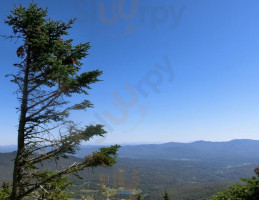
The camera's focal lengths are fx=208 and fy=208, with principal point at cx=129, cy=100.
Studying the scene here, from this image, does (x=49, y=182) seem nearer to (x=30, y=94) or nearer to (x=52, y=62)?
(x=30, y=94)

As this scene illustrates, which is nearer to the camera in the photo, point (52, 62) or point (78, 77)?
point (52, 62)

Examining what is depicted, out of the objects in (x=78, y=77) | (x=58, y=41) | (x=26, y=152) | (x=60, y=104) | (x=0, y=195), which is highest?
(x=58, y=41)

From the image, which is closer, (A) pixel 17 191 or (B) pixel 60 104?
(A) pixel 17 191

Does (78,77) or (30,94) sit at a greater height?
(78,77)

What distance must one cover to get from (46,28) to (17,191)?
731cm

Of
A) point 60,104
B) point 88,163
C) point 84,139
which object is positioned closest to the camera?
point 88,163

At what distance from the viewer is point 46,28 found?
31.4ft

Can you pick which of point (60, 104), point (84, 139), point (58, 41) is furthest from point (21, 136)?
point (58, 41)

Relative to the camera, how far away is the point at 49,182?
31.3 ft

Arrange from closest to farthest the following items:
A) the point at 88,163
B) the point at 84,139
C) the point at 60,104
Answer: the point at 88,163, the point at 84,139, the point at 60,104

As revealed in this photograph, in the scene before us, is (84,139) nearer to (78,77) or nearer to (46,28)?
(78,77)

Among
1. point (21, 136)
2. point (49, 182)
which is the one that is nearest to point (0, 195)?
point (49, 182)

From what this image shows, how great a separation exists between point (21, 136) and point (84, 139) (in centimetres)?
283

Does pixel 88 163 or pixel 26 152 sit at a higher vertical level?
pixel 26 152
